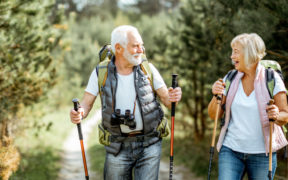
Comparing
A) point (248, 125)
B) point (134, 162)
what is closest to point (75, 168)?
point (134, 162)

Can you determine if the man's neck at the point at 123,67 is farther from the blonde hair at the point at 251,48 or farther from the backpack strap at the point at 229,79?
the blonde hair at the point at 251,48

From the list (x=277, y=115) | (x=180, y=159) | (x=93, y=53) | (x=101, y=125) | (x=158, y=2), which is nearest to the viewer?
(x=277, y=115)

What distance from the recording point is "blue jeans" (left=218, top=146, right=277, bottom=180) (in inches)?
122

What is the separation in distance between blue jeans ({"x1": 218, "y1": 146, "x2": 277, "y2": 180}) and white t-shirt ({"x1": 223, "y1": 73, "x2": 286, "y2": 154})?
0.18 ft

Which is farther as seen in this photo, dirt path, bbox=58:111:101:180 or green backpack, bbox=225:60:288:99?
dirt path, bbox=58:111:101:180

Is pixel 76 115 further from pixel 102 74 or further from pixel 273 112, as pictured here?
pixel 273 112

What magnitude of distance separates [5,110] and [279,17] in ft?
13.7

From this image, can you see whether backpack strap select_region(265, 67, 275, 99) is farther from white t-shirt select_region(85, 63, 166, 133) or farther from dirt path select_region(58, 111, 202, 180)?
dirt path select_region(58, 111, 202, 180)

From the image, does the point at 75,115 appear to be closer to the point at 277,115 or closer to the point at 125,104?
the point at 125,104

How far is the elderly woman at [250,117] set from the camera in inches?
121

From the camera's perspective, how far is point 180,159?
27.6 feet

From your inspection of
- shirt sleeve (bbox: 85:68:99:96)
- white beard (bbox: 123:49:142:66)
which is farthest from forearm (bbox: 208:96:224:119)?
shirt sleeve (bbox: 85:68:99:96)

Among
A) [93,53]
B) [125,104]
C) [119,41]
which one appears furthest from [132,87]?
[93,53]

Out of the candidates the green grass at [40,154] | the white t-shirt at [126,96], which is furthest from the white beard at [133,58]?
the green grass at [40,154]
